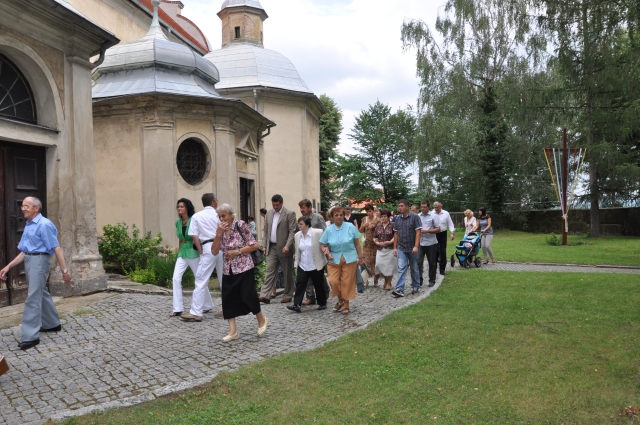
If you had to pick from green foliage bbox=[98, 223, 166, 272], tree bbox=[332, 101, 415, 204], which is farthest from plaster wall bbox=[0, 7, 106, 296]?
tree bbox=[332, 101, 415, 204]

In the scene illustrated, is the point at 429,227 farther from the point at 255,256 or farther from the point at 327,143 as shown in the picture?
the point at 327,143

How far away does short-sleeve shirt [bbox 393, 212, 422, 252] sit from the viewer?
33.5 feet

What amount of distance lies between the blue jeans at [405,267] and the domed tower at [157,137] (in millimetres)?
6675

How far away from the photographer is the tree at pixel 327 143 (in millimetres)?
45200

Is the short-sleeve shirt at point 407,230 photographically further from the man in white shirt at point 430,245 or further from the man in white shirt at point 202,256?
the man in white shirt at point 202,256

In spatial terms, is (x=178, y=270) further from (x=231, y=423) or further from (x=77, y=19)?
(x=77, y=19)

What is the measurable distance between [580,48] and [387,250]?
587 inches

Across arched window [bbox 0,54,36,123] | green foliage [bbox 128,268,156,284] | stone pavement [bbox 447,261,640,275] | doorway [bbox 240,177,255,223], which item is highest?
arched window [bbox 0,54,36,123]

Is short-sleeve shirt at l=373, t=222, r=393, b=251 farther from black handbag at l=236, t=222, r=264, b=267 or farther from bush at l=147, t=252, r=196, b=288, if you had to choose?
black handbag at l=236, t=222, r=264, b=267

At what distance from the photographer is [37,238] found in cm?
654

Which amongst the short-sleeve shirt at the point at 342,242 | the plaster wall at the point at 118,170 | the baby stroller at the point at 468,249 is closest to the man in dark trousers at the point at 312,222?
the short-sleeve shirt at the point at 342,242

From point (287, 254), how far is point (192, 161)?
259 inches

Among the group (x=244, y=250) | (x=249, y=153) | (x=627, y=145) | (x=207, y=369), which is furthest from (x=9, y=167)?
(x=627, y=145)

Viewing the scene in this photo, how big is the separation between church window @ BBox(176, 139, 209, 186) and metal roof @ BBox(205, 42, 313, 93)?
10665 millimetres
